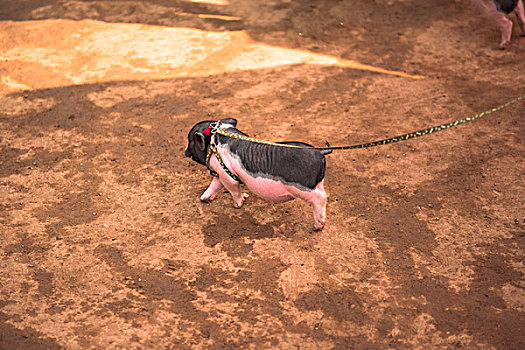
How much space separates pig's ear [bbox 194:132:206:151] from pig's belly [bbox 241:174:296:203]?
527 millimetres

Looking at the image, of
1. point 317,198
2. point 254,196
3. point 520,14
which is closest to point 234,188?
point 254,196

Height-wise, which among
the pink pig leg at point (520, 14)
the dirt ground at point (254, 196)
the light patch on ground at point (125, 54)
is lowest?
the dirt ground at point (254, 196)

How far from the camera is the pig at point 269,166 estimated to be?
4777 millimetres

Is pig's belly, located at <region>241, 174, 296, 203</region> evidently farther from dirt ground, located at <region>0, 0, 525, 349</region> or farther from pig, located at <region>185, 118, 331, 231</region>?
dirt ground, located at <region>0, 0, 525, 349</region>

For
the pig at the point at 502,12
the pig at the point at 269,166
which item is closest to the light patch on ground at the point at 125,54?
the pig at the point at 502,12

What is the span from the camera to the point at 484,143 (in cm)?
630

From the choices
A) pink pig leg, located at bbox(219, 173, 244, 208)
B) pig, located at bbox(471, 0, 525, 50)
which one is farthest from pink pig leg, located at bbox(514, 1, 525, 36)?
pink pig leg, located at bbox(219, 173, 244, 208)

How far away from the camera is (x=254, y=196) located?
229 inches

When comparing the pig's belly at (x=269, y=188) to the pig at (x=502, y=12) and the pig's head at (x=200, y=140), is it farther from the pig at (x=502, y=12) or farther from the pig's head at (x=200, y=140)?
the pig at (x=502, y=12)

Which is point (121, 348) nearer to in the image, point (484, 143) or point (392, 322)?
point (392, 322)

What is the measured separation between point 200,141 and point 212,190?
2.21 feet

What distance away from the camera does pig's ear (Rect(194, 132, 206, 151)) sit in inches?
204

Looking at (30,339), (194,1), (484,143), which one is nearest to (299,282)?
(30,339)

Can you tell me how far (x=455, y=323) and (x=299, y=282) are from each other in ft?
4.59
